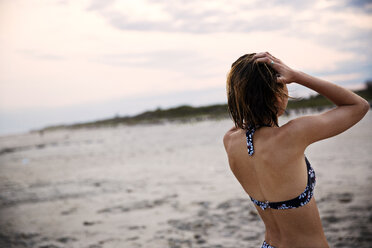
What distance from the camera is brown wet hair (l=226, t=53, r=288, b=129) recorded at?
1.78 m

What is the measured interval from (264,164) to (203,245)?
11.8 ft

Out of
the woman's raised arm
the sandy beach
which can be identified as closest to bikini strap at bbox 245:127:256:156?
the woman's raised arm

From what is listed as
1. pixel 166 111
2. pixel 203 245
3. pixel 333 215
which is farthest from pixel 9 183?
pixel 166 111

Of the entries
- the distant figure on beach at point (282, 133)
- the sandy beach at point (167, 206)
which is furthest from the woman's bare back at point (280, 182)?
the sandy beach at point (167, 206)

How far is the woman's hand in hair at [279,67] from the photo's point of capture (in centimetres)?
177

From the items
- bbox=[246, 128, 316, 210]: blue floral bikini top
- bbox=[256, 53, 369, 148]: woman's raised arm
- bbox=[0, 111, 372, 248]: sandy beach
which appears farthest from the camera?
bbox=[0, 111, 372, 248]: sandy beach

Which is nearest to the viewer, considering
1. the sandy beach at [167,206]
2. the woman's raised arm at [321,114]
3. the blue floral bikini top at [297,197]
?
the woman's raised arm at [321,114]

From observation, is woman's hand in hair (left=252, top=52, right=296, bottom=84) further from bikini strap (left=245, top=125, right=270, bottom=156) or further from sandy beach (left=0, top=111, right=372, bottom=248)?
sandy beach (left=0, top=111, right=372, bottom=248)

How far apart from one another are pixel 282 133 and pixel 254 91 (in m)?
0.27

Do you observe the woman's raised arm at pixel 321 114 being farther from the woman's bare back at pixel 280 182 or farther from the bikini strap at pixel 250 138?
the bikini strap at pixel 250 138

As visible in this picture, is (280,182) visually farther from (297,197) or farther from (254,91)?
(254,91)

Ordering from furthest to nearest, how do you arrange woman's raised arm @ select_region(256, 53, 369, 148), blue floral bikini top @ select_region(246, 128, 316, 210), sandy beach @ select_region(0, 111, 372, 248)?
sandy beach @ select_region(0, 111, 372, 248)
blue floral bikini top @ select_region(246, 128, 316, 210)
woman's raised arm @ select_region(256, 53, 369, 148)

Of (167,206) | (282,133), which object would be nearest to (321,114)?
(282,133)

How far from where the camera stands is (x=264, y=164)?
184 centimetres
